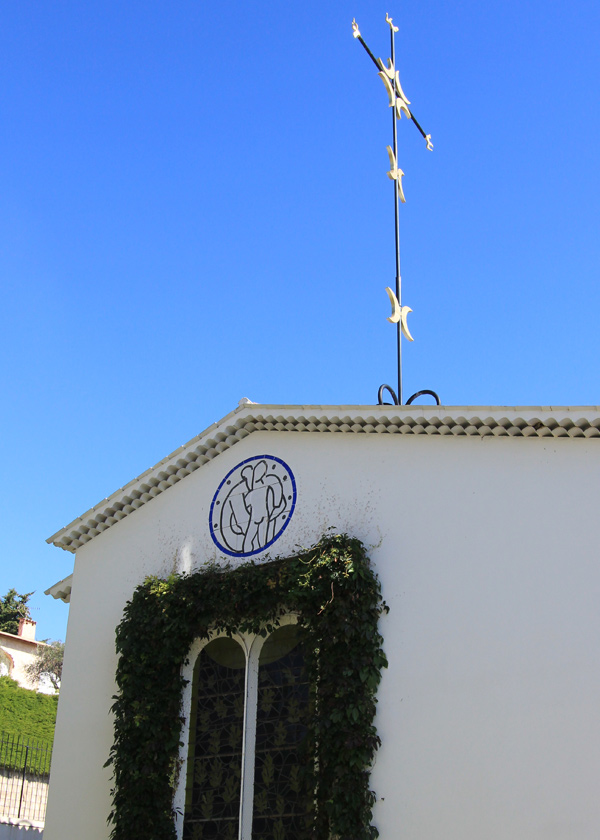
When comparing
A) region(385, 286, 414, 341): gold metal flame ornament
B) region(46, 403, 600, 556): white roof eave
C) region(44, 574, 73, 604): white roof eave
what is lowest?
region(44, 574, 73, 604): white roof eave

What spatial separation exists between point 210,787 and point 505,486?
16.6ft

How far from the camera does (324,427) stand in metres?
12.3

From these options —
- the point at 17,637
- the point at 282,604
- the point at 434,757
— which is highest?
the point at 17,637

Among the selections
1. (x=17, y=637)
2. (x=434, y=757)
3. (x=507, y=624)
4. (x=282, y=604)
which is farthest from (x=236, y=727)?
(x=17, y=637)

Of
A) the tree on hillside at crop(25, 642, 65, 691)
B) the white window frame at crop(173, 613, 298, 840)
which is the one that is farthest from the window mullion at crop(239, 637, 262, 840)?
the tree on hillside at crop(25, 642, 65, 691)

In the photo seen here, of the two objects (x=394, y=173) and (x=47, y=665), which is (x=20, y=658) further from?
(x=394, y=173)

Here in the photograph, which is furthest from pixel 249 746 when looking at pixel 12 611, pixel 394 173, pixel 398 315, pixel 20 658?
pixel 12 611

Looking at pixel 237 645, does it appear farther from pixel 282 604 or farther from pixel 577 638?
pixel 577 638

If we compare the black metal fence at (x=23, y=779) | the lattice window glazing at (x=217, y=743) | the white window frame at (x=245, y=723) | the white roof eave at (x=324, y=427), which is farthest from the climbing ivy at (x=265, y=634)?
the black metal fence at (x=23, y=779)

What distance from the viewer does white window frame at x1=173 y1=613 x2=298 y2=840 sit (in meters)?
11.0

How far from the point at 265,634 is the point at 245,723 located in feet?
3.55

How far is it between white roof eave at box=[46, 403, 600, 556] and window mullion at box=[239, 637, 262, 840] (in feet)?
9.61

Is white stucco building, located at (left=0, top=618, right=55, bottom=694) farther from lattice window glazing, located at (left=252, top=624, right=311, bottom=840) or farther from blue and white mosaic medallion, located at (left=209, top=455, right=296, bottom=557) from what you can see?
lattice window glazing, located at (left=252, top=624, right=311, bottom=840)

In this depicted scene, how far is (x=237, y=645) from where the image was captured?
12.0 metres
